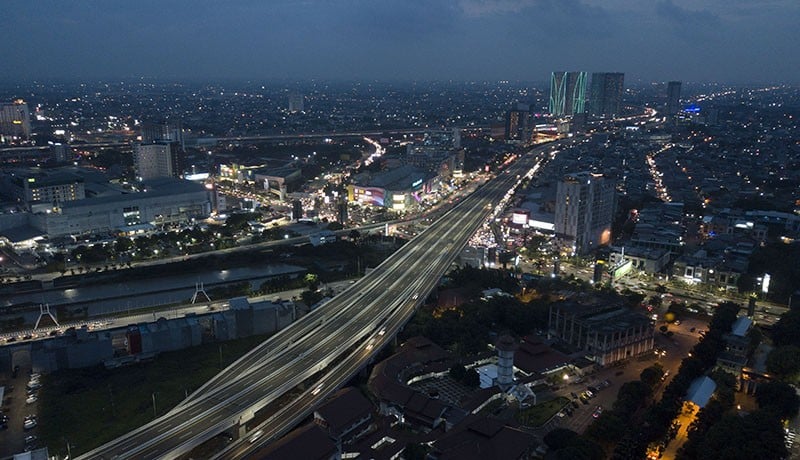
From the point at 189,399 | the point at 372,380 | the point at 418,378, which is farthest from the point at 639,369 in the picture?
the point at 189,399

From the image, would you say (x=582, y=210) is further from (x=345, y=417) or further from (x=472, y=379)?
(x=345, y=417)

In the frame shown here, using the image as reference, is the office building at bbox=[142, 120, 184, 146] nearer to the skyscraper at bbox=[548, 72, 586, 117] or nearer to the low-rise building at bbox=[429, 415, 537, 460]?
the low-rise building at bbox=[429, 415, 537, 460]

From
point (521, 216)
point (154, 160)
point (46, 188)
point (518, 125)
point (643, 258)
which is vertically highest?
point (518, 125)

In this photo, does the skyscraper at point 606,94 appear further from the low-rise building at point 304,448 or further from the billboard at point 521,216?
the low-rise building at point 304,448

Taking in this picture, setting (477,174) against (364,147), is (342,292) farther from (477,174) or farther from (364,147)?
(364,147)

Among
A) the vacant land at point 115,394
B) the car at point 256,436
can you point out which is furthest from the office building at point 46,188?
the car at point 256,436

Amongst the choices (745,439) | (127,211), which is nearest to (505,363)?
(745,439)
